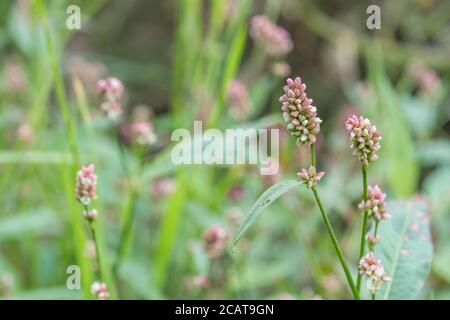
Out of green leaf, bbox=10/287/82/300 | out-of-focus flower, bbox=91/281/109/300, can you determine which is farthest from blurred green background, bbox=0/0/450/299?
out-of-focus flower, bbox=91/281/109/300

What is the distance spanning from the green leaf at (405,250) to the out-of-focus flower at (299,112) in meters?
0.24

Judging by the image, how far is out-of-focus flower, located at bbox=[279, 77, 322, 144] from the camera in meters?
0.62

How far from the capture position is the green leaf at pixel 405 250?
0.79m

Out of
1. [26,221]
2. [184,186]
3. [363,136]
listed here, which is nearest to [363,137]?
[363,136]

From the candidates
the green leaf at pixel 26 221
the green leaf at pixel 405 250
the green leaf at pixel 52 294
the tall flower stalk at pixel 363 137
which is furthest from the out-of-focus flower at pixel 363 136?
the green leaf at pixel 26 221

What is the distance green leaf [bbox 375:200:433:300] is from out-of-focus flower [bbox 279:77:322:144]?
0.24 metres

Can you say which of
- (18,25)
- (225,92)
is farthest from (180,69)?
(18,25)

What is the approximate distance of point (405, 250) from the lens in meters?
0.83

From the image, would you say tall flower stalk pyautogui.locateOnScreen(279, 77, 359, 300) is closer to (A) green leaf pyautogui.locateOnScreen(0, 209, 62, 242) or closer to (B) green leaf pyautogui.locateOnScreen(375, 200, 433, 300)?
(B) green leaf pyautogui.locateOnScreen(375, 200, 433, 300)

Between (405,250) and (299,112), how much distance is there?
0.29 m

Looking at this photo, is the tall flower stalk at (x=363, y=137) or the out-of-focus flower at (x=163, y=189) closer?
the tall flower stalk at (x=363, y=137)

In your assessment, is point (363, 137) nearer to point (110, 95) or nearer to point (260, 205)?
point (260, 205)

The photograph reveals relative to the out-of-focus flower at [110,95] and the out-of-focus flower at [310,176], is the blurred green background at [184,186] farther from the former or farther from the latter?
the out-of-focus flower at [310,176]
